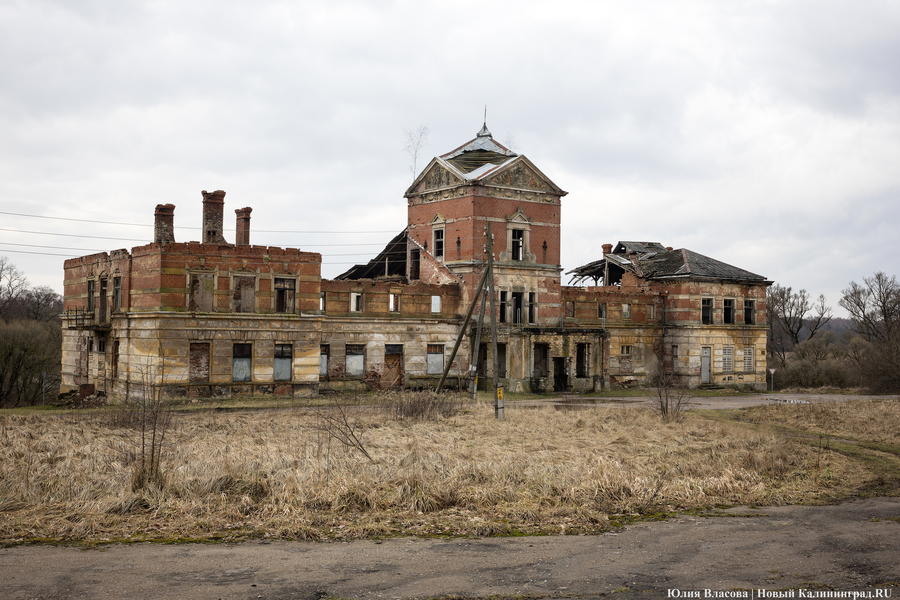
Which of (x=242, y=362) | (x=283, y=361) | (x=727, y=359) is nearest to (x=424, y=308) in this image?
(x=283, y=361)

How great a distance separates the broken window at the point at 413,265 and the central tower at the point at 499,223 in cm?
81

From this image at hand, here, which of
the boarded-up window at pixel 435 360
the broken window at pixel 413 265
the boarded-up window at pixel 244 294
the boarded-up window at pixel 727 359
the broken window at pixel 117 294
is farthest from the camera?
the boarded-up window at pixel 727 359

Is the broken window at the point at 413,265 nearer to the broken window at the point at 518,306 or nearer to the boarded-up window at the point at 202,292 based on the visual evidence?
the broken window at the point at 518,306

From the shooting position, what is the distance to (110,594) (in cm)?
881

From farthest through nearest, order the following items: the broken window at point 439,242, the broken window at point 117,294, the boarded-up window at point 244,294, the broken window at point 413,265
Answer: the broken window at point 413,265 < the broken window at point 439,242 < the broken window at point 117,294 < the boarded-up window at point 244,294

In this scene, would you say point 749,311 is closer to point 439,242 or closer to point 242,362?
point 439,242

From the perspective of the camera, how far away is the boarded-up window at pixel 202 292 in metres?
31.9

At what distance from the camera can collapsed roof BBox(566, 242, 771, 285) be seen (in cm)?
4656

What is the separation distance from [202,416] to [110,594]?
1707 centimetres

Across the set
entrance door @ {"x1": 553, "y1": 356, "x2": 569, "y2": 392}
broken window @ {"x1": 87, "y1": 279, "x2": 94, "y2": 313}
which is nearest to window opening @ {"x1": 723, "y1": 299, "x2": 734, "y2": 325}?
entrance door @ {"x1": 553, "y1": 356, "x2": 569, "y2": 392}

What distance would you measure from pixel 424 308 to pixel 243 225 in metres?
9.78

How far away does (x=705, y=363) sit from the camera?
151 feet

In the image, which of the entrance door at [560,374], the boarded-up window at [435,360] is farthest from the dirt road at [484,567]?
the entrance door at [560,374]

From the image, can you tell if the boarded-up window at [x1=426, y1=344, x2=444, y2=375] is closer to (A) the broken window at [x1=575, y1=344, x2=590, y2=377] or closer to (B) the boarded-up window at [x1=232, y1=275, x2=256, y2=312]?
(A) the broken window at [x1=575, y1=344, x2=590, y2=377]
